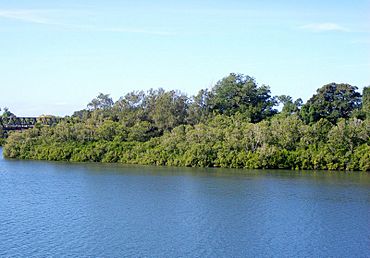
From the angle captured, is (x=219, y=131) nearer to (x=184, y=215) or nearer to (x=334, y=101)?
(x=334, y=101)

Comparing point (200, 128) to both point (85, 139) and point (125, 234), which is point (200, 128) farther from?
point (125, 234)

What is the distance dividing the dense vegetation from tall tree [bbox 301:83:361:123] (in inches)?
4.0

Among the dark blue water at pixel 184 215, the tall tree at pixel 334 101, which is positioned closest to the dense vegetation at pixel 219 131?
the tall tree at pixel 334 101

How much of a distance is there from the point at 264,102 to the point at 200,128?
1272 cm

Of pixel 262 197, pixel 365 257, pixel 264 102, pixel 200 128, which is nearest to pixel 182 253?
pixel 365 257

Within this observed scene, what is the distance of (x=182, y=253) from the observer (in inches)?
803

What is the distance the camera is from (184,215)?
26.5 meters

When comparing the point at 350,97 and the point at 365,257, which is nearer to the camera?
the point at 365,257

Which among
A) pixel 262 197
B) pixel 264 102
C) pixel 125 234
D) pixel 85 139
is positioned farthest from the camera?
pixel 264 102

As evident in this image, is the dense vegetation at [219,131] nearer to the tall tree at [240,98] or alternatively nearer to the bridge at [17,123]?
the tall tree at [240,98]

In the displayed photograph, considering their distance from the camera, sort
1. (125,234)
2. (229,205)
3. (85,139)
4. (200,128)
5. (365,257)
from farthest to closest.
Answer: (85,139)
(200,128)
(229,205)
(125,234)
(365,257)

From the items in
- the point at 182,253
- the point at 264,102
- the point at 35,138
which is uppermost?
the point at 264,102

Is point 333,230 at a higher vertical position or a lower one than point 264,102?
lower

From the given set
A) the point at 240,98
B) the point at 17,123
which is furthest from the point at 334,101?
the point at 17,123
